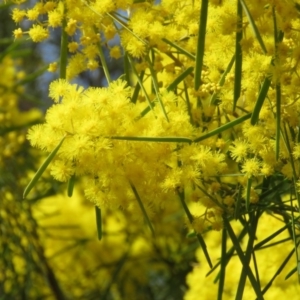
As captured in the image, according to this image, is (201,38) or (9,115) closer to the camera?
(201,38)

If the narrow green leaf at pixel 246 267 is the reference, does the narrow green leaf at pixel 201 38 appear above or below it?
above

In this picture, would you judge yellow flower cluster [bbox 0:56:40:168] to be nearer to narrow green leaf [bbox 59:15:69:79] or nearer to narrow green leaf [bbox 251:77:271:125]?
narrow green leaf [bbox 59:15:69:79]

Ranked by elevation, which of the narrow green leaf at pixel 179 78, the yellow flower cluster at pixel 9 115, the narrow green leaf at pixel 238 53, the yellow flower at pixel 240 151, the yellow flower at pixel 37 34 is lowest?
the yellow flower at pixel 240 151

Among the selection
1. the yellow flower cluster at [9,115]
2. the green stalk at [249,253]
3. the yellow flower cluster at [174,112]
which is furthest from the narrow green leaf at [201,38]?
the yellow flower cluster at [9,115]

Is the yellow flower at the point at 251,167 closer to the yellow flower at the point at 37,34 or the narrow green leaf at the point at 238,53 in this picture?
the narrow green leaf at the point at 238,53

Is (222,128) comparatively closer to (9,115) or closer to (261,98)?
(261,98)

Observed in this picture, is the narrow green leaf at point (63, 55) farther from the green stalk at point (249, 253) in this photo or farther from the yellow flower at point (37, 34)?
the green stalk at point (249, 253)

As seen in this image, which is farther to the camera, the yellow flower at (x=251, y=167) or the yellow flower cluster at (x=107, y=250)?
the yellow flower cluster at (x=107, y=250)

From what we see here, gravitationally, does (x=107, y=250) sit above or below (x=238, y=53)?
above

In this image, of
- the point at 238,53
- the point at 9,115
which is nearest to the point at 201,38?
the point at 238,53

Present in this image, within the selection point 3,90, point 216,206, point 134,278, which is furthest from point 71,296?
point 216,206

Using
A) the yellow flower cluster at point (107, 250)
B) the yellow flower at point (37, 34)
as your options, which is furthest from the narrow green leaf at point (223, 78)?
the yellow flower cluster at point (107, 250)

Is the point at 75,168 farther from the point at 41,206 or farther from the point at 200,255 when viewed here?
the point at 41,206
